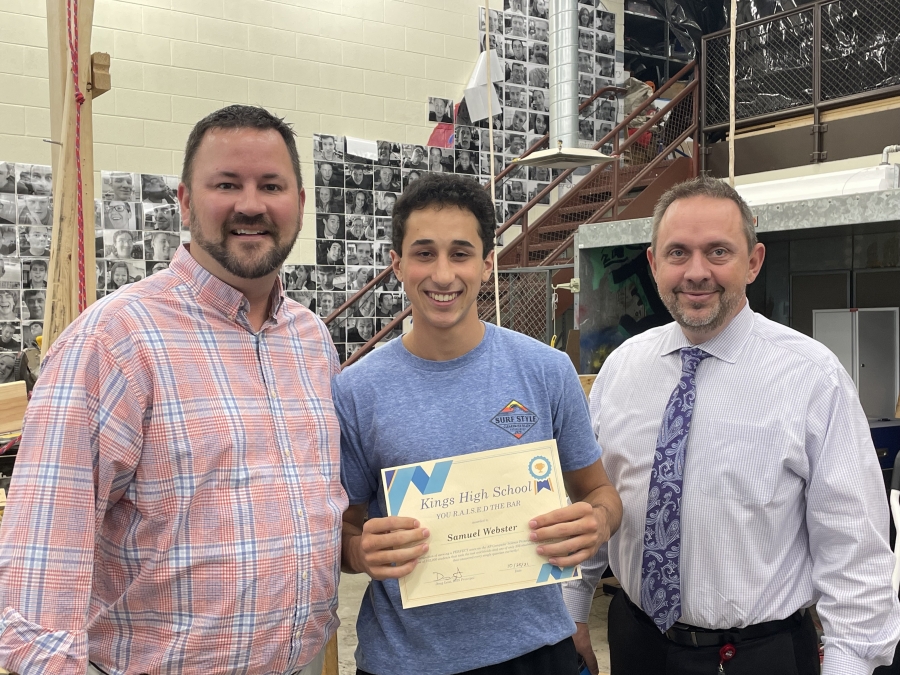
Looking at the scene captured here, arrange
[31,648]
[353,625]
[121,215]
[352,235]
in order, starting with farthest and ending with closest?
[352,235], [121,215], [353,625], [31,648]

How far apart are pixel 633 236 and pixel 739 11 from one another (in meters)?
6.64

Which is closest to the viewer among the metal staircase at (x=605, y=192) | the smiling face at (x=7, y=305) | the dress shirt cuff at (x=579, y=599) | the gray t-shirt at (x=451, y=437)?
the gray t-shirt at (x=451, y=437)

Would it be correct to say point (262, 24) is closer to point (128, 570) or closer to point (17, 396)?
point (17, 396)

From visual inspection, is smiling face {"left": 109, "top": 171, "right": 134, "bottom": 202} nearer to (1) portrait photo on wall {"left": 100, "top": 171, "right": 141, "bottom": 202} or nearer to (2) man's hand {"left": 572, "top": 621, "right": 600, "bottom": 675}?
(1) portrait photo on wall {"left": 100, "top": 171, "right": 141, "bottom": 202}

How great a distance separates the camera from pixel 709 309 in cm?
200

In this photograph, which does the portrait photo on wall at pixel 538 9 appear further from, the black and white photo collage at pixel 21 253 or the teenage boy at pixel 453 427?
the teenage boy at pixel 453 427

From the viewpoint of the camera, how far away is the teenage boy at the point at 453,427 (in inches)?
66.4

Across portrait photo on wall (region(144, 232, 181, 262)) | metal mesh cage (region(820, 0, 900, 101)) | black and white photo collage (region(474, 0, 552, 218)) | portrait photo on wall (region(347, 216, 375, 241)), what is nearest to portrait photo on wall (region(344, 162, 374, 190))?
portrait photo on wall (region(347, 216, 375, 241))

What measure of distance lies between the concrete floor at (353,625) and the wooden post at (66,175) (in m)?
2.64

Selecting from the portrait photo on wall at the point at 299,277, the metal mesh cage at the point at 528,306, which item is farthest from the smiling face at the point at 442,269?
the portrait photo on wall at the point at 299,277

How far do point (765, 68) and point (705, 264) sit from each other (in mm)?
7803

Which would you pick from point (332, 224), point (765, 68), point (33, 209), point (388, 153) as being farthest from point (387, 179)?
point (765, 68)

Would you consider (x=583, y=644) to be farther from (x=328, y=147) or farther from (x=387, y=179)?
(x=387, y=179)

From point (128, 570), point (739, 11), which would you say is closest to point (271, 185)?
point (128, 570)
